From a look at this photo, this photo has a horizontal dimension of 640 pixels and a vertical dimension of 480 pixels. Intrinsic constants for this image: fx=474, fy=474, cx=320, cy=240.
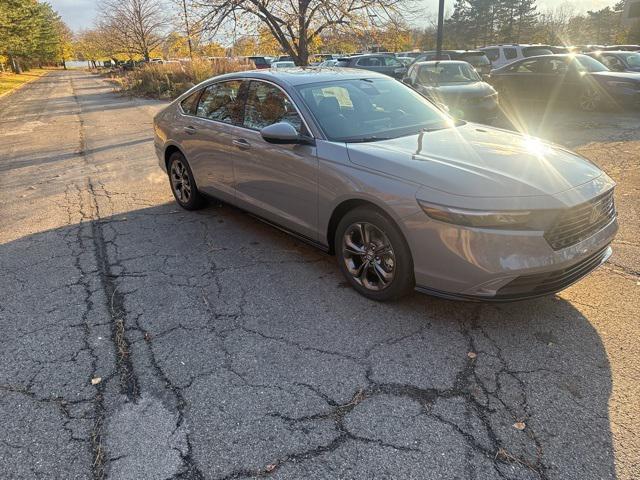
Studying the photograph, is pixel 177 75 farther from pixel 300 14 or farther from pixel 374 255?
pixel 374 255

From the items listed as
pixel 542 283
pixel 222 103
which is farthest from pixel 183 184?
pixel 542 283

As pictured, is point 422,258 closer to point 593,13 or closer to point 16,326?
point 16,326

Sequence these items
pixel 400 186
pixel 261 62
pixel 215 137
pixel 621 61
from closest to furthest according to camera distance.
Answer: pixel 400 186 < pixel 215 137 < pixel 621 61 < pixel 261 62

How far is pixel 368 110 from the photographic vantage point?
4.12 metres

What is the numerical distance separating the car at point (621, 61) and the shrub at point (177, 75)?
1576 cm

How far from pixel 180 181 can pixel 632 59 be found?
14.6 metres

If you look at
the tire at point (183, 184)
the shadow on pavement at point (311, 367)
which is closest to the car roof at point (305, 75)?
the tire at point (183, 184)

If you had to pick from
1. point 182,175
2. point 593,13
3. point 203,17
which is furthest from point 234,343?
point 593,13

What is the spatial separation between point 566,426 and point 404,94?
3.22m

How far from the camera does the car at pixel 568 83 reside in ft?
38.8

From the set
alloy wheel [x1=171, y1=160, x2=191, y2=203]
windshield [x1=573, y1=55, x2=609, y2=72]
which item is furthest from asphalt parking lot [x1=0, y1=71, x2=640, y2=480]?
windshield [x1=573, y1=55, x2=609, y2=72]

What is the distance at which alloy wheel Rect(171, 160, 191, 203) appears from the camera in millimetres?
5667

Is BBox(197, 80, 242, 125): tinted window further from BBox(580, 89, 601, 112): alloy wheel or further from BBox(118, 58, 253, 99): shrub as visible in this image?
BBox(118, 58, 253, 99): shrub

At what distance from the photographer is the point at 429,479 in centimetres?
208
